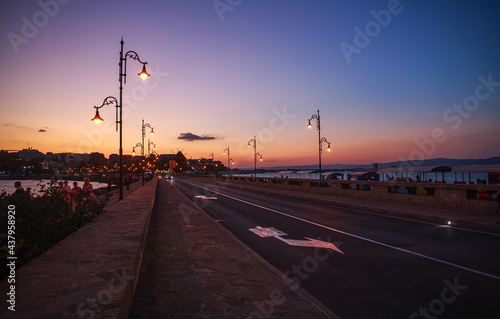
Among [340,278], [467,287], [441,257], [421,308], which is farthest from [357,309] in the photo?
[441,257]

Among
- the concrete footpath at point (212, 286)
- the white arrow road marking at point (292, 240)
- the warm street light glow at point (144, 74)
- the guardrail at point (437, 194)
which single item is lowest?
the white arrow road marking at point (292, 240)

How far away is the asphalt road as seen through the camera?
484cm

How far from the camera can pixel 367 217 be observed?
46.3 ft

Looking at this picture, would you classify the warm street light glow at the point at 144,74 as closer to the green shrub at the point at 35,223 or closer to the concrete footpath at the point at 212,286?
the green shrub at the point at 35,223

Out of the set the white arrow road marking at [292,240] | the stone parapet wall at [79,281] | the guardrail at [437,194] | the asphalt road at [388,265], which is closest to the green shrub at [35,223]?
the stone parapet wall at [79,281]

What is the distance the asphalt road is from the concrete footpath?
1.69ft

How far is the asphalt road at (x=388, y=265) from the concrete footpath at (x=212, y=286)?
52cm

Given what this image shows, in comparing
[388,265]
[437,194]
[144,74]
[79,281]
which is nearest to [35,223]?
[79,281]

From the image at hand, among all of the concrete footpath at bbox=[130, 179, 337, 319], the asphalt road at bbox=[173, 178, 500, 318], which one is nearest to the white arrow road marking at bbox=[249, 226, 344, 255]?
the asphalt road at bbox=[173, 178, 500, 318]

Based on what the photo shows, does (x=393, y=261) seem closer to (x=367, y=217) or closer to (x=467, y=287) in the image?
(x=467, y=287)

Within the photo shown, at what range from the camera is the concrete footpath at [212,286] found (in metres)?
4.35

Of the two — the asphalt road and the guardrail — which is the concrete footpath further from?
the guardrail

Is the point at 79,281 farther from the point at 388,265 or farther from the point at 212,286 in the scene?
the point at 388,265

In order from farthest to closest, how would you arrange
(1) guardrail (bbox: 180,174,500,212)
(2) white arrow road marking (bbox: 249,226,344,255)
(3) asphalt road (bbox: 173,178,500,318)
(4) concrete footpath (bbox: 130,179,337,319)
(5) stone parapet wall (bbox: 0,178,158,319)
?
(1) guardrail (bbox: 180,174,500,212), (2) white arrow road marking (bbox: 249,226,344,255), (3) asphalt road (bbox: 173,178,500,318), (4) concrete footpath (bbox: 130,179,337,319), (5) stone parapet wall (bbox: 0,178,158,319)
